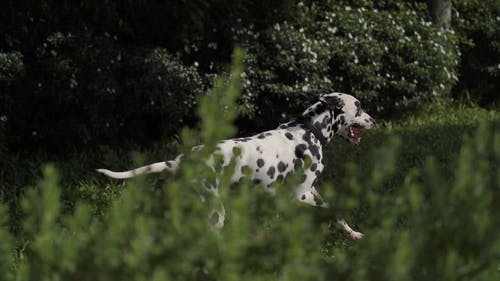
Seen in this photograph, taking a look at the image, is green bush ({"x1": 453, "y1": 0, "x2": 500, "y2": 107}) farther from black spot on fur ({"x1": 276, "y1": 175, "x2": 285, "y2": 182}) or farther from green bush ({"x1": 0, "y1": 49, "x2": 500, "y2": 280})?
green bush ({"x1": 0, "y1": 49, "x2": 500, "y2": 280})

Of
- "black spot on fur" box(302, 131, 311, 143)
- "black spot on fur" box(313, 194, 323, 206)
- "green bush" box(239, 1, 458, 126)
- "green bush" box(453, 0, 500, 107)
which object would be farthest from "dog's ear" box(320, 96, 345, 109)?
"green bush" box(453, 0, 500, 107)

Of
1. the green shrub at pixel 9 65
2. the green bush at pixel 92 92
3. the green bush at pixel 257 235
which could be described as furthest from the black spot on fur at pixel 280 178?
the green shrub at pixel 9 65

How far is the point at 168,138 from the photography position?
10641 mm

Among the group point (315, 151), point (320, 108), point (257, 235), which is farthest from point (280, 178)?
point (257, 235)

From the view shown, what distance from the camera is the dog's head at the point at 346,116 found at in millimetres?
6645

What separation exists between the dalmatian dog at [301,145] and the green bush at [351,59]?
3.92 m

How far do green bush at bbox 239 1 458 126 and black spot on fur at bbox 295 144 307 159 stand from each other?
431 cm

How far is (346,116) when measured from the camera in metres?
6.70

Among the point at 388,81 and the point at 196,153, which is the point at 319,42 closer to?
the point at 388,81

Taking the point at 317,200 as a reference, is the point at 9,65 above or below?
below

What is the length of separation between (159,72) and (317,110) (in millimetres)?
3816

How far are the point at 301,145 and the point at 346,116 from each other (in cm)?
64

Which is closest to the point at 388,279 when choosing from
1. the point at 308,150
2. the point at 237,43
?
the point at 308,150

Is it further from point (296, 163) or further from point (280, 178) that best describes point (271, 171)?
point (296, 163)
